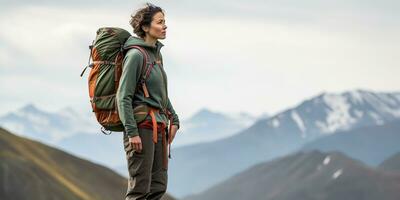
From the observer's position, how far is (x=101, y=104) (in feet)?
37.7

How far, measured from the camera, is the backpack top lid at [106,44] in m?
11.4

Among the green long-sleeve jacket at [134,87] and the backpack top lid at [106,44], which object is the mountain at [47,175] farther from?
the backpack top lid at [106,44]

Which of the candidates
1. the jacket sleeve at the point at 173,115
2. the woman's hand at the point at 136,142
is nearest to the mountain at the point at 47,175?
the jacket sleeve at the point at 173,115

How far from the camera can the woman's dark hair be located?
11703mm

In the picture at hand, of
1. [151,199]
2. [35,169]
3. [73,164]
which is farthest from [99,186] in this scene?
[151,199]

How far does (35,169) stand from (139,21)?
406 feet

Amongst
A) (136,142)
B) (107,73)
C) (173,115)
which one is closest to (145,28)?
(107,73)

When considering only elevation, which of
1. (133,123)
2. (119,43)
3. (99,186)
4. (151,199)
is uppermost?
(119,43)

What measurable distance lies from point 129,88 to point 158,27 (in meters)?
0.90

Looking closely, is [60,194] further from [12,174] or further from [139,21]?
[139,21]

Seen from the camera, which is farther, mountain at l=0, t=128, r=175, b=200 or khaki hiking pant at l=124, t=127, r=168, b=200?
mountain at l=0, t=128, r=175, b=200

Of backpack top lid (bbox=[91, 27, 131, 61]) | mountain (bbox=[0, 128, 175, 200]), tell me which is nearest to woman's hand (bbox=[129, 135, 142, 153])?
backpack top lid (bbox=[91, 27, 131, 61])

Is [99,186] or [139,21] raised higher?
[139,21]

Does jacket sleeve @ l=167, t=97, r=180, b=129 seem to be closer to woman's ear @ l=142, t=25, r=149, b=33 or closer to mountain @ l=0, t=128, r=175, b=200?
woman's ear @ l=142, t=25, r=149, b=33
